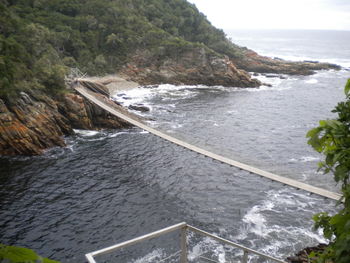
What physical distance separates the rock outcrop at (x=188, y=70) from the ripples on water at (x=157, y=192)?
745 inches

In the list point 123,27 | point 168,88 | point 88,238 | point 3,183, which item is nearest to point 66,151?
point 3,183

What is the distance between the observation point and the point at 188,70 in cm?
5053

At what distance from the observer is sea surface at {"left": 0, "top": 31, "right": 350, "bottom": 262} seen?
14.2 m

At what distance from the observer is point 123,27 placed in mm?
54312

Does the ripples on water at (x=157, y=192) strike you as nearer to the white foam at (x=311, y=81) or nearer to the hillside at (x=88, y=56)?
the hillside at (x=88, y=56)

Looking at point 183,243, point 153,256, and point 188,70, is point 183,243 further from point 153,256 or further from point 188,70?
point 188,70

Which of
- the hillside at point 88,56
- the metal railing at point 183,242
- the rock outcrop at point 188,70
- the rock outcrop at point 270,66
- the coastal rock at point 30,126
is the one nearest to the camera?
the metal railing at point 183,242

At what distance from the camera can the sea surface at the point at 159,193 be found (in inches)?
559

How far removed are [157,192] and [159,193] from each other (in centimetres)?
16

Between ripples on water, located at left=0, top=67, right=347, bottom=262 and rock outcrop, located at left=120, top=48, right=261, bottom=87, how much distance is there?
18.9 meters

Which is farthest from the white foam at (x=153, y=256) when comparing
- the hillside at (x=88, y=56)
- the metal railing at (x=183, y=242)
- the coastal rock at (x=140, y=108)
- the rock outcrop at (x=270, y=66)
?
the rock outcrop at (x=270, y=66)

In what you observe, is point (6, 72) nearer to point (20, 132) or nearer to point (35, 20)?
point (20, 132)

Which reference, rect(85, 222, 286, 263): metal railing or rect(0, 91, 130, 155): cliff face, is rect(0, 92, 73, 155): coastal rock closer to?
rect(0, 91, 130, 155): cliff face

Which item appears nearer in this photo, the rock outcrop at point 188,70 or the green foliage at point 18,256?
the green foliage at point 18,256
